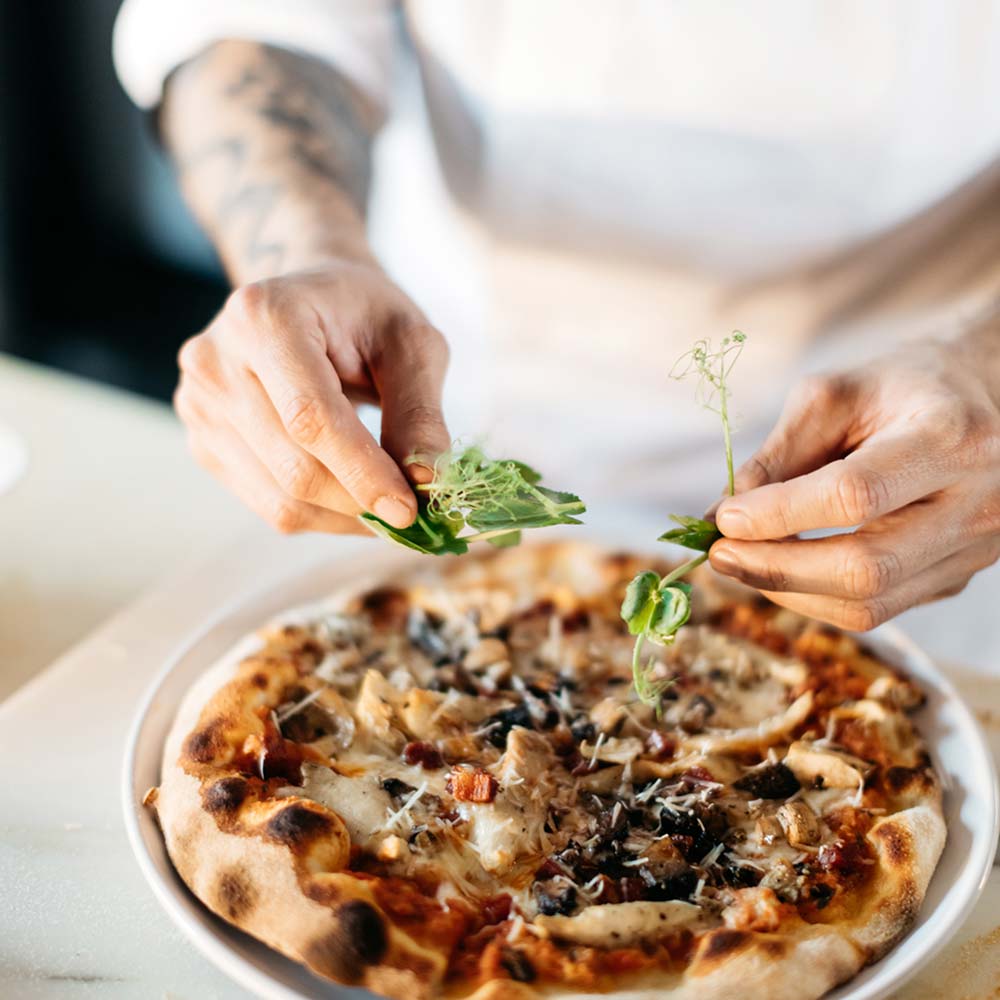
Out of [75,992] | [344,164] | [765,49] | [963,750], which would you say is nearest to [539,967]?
[75,992]

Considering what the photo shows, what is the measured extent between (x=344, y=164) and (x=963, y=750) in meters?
1.39

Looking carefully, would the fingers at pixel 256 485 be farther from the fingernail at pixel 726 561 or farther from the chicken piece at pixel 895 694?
the chicken piece at pixel 895 694

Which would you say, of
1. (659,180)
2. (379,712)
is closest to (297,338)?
(379,712)

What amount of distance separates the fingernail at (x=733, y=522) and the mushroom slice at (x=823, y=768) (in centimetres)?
36

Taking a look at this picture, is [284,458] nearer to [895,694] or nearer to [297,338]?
[297,338]

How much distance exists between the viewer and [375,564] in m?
1.92

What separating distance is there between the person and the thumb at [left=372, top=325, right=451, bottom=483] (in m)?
0.02

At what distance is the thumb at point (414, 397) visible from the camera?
1.40 meters

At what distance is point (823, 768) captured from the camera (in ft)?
4.85

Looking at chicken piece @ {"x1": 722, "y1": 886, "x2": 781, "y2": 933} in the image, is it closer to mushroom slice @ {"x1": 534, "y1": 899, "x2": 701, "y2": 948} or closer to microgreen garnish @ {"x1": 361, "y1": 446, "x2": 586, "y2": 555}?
mushroom slice @ {"x1": 534, "y1": 899, "x2": 701, "y2": 948}

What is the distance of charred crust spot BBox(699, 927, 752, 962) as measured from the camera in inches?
47.0

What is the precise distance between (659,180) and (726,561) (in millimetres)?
1070


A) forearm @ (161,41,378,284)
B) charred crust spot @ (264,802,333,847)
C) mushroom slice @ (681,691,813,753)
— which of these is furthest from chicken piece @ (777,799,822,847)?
forearm @ (161,41,378,284)

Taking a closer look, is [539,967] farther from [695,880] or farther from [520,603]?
[520,603]
